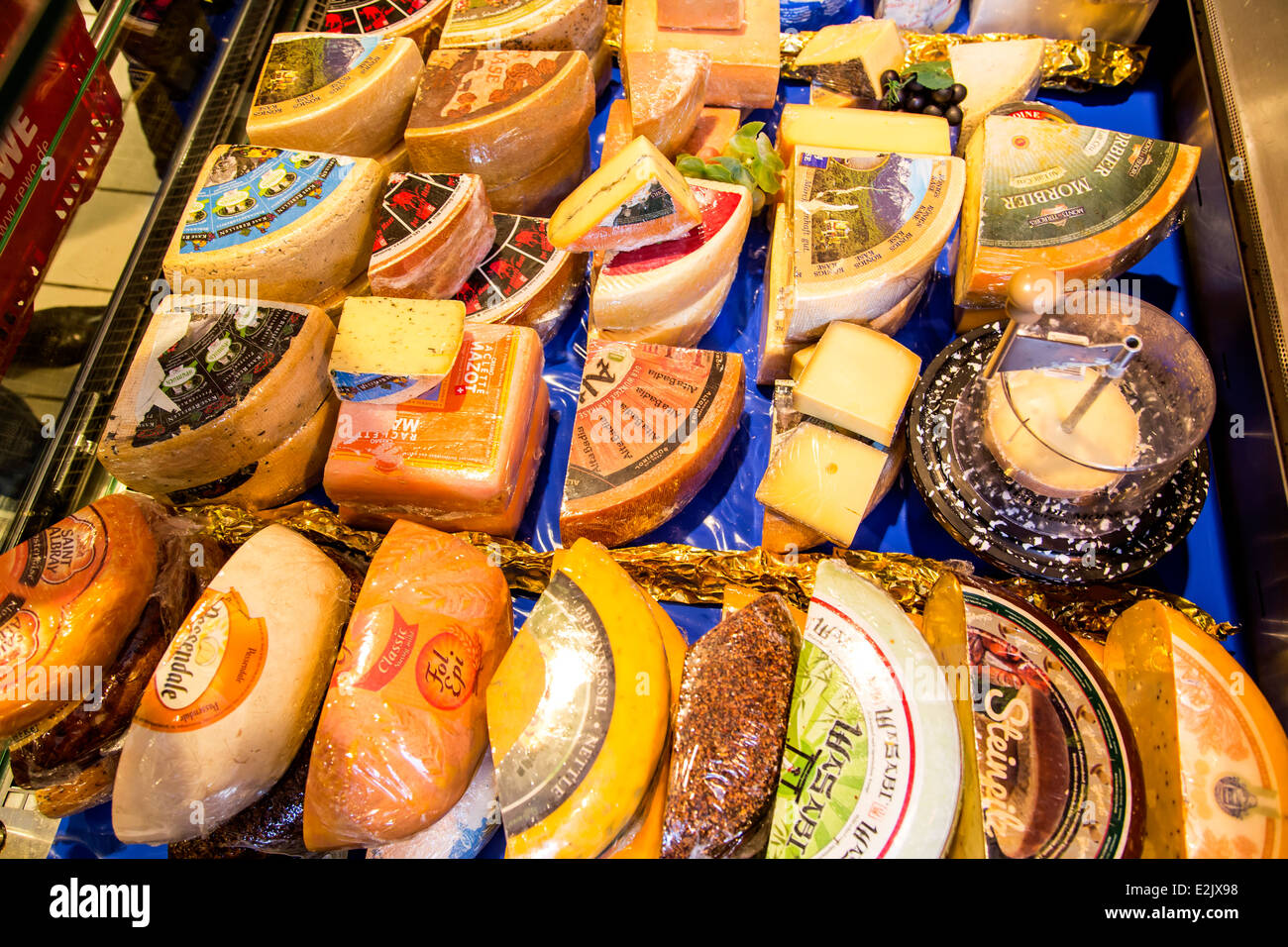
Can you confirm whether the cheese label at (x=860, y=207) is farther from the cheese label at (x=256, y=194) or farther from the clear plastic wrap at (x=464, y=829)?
the clear plastic wrap at (x=464, y=829)

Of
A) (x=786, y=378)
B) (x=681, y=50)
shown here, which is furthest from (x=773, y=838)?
(x=681, y=50)

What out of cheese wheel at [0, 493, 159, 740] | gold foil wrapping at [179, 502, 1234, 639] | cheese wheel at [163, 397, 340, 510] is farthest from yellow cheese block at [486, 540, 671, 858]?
cheese wheel at [163, 397, 340, 510]

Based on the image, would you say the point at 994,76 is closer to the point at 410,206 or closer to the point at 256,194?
the point at 410,206

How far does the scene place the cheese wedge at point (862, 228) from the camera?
2238mm

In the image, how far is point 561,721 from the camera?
64.8 inches

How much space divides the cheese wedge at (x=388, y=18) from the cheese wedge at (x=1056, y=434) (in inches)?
93.4

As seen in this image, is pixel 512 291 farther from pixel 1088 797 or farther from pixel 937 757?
pixel 1088 797

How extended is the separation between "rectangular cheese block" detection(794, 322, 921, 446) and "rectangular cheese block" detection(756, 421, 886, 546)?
0.20 ft

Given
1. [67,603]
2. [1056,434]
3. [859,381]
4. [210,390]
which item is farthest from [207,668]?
[1056,434]

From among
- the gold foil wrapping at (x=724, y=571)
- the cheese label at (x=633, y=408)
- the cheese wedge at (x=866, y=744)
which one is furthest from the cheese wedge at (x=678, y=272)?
the cheese wedge at (x=866, y=744)

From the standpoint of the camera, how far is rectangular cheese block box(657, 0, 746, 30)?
2.67m

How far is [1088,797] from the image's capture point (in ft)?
5.15

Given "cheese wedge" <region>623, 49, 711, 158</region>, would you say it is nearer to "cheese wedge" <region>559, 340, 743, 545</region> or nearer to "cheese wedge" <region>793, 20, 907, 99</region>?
"cheese wedge" <region>793, 20, 907, 99</region>

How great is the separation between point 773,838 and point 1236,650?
60.9 inches
